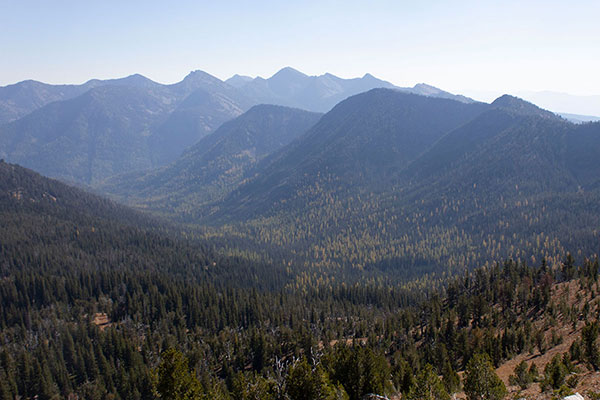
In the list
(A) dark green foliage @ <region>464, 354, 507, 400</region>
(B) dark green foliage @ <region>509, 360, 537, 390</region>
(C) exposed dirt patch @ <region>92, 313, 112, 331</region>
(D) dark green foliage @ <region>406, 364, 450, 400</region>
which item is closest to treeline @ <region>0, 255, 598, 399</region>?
(D) dark green foliage @ <region>406, 364, 450, 400</region>

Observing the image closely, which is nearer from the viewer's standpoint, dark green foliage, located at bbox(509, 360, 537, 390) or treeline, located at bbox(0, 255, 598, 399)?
dark green foliage, located at bbox(509, 360, 537, 390)

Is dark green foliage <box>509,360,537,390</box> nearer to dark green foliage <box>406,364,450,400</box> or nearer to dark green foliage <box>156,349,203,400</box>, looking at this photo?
dark green foliage <box>406,364,450,400</box>

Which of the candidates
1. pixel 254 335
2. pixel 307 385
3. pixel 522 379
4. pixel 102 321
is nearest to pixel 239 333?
pixel 254 335

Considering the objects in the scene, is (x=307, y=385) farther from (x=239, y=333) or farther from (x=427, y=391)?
(x=239, y=333)

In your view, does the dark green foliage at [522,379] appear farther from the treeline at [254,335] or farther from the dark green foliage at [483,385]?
the dark green foliage at [483,385]

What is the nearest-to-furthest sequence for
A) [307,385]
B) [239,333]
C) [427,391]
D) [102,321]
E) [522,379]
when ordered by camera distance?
[427,391] → [307,385] → [522,379] → [239,333] → [102,321]

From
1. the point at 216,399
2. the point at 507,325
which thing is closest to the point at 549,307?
the point at 507,325

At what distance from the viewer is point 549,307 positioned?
104 metres

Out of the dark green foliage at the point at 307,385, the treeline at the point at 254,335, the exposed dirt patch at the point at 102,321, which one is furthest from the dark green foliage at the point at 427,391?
the exposed dirt patch at the point at 102,321

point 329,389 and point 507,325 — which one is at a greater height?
point 329,389

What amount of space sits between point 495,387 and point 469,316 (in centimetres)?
6912

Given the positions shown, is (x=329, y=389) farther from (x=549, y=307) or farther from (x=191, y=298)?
(x=191, y=298)

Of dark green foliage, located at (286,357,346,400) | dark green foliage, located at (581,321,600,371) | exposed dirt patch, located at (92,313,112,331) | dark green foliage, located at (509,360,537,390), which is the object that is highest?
dark green foliage, located at (286,357,346,400)

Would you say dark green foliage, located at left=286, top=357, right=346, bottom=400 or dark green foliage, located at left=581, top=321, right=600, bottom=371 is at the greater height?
dark green foliage, located at left=286, top=357, right=346, bottom=400
